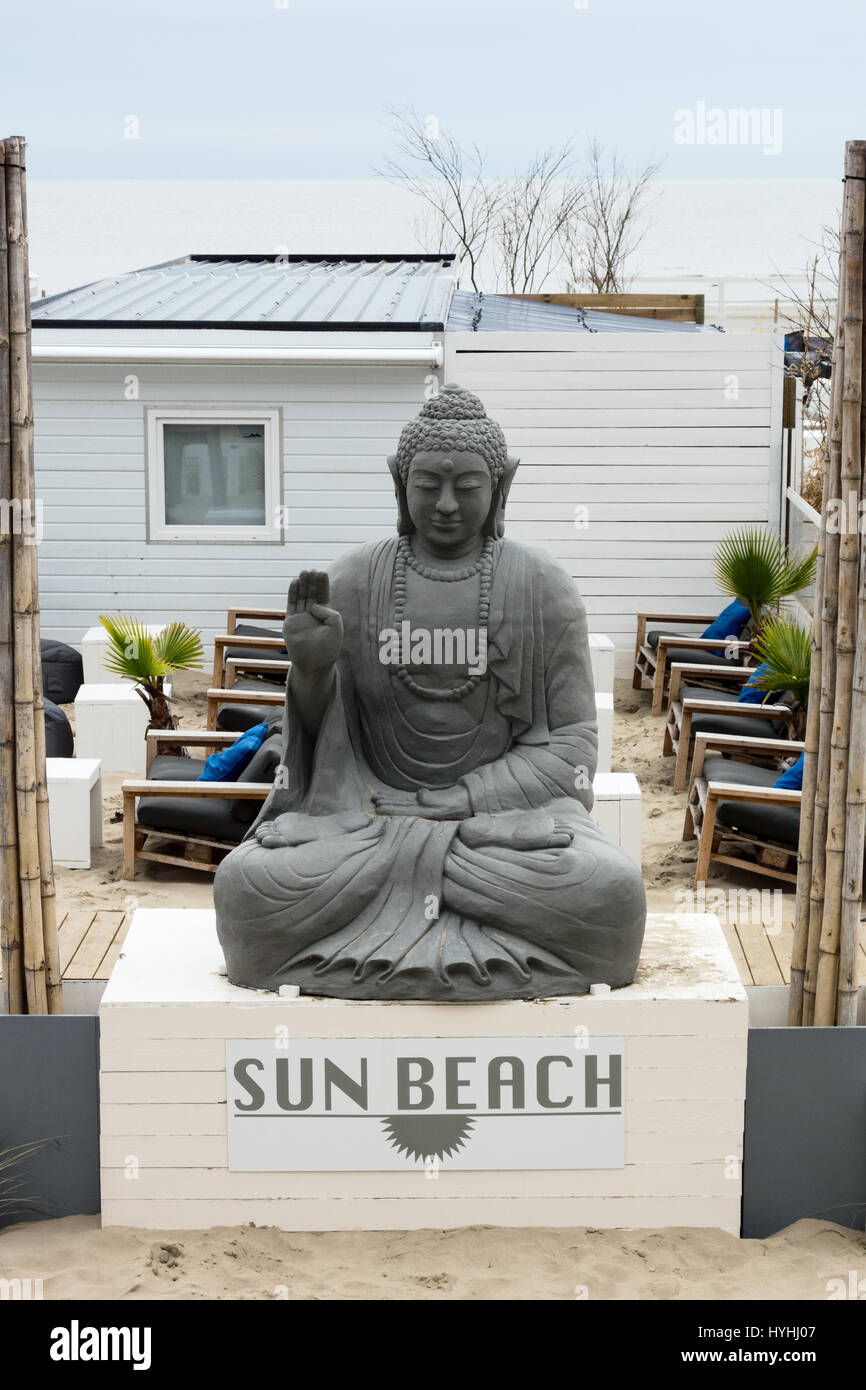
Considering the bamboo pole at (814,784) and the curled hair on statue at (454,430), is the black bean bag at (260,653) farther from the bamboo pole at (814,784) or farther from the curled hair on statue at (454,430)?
the bamboo pole at (814,784)

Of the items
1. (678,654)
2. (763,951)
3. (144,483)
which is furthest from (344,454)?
(763,951)

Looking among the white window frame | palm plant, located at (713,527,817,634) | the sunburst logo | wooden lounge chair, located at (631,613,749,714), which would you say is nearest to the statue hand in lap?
the sunburst logo

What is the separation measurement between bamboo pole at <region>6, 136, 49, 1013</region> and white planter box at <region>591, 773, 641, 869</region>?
3.08 meters

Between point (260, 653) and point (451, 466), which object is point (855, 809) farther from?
point (260, 653)

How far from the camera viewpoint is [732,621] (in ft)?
36.9

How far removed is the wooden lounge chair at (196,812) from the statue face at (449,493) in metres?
2.66

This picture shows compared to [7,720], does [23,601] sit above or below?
above

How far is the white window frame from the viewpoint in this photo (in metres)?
12.2

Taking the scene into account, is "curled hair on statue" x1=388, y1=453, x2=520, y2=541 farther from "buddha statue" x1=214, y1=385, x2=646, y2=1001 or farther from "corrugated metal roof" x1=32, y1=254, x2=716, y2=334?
"corrugated metal roof" x1=32, y1=254, x2=716, y2=334

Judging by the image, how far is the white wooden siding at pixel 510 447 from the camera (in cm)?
1223

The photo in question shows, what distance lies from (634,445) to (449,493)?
25.4ft

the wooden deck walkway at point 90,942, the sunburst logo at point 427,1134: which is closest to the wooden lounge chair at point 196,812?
the wooden deck walkway at point 90,942

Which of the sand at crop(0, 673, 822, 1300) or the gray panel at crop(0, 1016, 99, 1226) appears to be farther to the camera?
the gray panel at crop(0, 1016, 99, 1226)

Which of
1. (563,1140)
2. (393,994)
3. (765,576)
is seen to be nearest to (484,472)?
(393,994)
